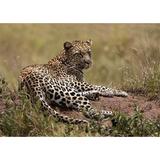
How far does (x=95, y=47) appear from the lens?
510 inches

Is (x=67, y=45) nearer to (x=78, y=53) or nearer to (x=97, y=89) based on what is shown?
(x=78, y=53)

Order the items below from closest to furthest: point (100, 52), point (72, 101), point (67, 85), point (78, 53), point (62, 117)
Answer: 1. point (62, 117)
2. point (72, 101)
3. point (67, 85)
4. point (78, 53)
5. point (100, 52)

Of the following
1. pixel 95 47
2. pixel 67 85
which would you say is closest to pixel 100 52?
pixel 95 47

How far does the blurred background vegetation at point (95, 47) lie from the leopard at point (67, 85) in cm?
16

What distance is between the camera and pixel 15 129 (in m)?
11.8

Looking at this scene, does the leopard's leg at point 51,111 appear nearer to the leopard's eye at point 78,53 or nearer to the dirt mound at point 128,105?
the dirt mound at point 128,105

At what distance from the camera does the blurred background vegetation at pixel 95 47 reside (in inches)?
502

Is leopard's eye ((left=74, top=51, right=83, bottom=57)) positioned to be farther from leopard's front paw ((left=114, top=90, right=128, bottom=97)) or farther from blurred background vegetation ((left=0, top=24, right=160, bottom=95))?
leopard's front paw ((left=114, top=90, right=128, bottom=97))

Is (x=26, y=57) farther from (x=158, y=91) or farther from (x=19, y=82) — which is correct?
(x=158, y=91)

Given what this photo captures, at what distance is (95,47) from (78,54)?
15.2 inches

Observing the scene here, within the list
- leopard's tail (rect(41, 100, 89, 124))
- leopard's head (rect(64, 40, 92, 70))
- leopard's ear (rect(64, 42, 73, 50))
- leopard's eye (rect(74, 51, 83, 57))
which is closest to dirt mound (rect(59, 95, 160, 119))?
leopard's tail (rect(41, 100, 89, 124))

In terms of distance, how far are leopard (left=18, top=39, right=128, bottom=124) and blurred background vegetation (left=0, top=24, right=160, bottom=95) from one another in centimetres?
16

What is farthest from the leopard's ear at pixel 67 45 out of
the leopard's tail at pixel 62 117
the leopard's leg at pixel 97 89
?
the leopard's tail at pixel 62 117

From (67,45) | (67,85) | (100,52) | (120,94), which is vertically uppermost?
(67,45)
